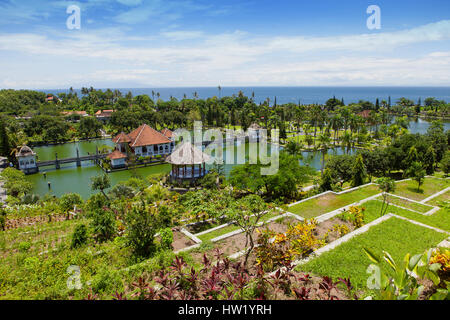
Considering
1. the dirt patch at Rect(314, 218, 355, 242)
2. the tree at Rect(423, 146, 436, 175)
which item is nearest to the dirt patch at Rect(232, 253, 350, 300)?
the dirt patch at Rect(314, 218, 355, 242)

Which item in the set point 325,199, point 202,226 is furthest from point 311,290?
point 325,199

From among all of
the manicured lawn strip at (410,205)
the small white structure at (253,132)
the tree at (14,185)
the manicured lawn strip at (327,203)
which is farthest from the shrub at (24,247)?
the small white structure at (253,132)

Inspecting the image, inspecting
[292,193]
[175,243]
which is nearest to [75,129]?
[292,193]

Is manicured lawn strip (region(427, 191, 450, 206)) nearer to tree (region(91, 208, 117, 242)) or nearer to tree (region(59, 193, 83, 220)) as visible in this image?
tree (region(91, 208, 117, 242))

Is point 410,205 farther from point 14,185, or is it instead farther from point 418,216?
point 14,185

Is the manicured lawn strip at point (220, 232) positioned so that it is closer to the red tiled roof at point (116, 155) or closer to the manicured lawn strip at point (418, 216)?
the manicured lawn strip at point (418, 216)
